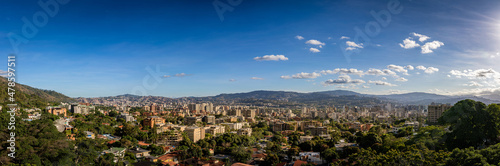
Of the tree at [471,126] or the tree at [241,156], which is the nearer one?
the tree at [471,126]

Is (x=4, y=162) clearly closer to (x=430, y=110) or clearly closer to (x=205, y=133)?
(x=205, y=133)

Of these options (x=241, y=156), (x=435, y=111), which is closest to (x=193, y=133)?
(x=241, y=156)

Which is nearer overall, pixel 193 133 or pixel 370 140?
pixel 370 140

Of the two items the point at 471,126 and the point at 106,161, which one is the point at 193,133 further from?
the point at 471,126

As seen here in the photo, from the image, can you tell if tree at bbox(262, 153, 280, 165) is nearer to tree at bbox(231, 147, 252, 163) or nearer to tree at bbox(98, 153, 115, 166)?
tree at bbox(231, 147, 252, 163)

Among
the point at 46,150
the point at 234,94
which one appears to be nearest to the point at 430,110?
the point at 46,150

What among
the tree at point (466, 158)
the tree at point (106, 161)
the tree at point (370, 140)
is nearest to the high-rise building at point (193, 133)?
the tree at point (106, 161)

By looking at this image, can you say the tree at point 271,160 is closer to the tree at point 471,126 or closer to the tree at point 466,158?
the tree at point 471,126

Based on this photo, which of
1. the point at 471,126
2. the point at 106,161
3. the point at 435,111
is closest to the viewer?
the point at 471,126

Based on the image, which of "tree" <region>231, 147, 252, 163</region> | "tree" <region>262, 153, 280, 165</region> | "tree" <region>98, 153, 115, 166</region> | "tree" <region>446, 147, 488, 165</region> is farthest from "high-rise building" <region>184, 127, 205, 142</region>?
"tree" <region>446, 147, 488, 165</region>
